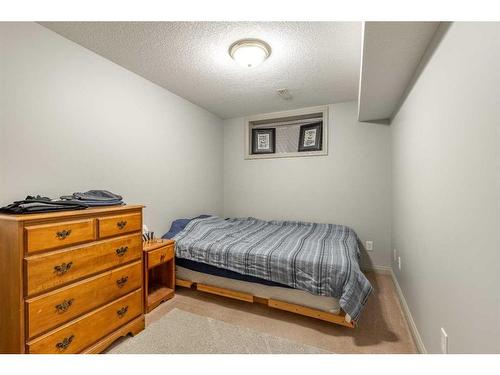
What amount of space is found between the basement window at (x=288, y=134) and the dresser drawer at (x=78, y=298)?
2.58m

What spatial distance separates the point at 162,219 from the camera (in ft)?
8.66

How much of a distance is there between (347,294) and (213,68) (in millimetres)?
2351

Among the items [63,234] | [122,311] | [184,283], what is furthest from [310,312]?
[63,234]

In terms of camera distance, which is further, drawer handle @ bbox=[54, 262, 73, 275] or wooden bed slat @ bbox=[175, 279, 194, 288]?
wooden bed slat @ bbox=[175, 279, 194, 288]

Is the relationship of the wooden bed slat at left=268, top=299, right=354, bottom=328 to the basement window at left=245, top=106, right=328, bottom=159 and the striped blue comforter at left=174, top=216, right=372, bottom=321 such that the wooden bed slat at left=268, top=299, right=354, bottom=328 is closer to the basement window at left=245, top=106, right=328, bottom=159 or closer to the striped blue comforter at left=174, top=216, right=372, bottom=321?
the striped blue comforter at left=174, top=216, right=372, bottom=321

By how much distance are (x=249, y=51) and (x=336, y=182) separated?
7.04 ft

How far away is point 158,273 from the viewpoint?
2395 mm

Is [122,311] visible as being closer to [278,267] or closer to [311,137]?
[278,267]

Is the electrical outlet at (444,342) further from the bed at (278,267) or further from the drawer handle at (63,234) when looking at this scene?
the drawer handle at (63,234)

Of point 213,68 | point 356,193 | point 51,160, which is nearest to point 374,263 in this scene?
point 356,193

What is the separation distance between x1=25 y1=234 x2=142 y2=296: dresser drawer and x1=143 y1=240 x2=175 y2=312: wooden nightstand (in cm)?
34

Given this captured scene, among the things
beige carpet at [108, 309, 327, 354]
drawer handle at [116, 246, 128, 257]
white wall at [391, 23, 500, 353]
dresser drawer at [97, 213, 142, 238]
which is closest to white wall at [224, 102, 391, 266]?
white wall at [391, 23, 500, 353]

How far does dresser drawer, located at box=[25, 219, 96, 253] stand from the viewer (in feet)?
3.68
